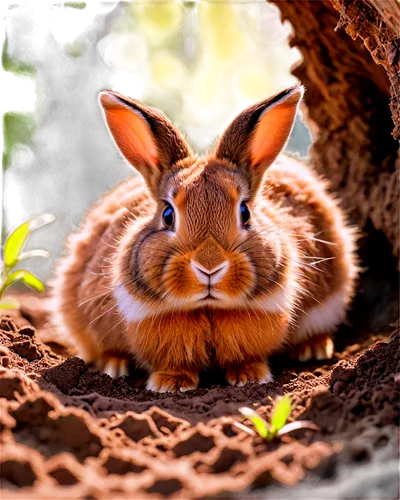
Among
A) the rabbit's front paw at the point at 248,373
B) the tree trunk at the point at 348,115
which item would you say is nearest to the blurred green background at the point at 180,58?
the tree trunk at the point at 348,115

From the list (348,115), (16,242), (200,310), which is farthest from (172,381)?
(348,115)

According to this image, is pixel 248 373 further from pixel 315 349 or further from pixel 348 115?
pixel 348 115

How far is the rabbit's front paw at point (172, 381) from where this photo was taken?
3.97 meters

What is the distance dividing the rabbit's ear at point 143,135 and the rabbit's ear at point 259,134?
0.30 metres

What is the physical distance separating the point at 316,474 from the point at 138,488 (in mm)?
525

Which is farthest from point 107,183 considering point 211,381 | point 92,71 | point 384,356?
point 384,356

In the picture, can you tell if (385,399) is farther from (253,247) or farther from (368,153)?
(368,153)

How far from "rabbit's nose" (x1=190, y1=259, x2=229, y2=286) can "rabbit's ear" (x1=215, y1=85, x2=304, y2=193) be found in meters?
0.99

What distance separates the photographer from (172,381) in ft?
13.2

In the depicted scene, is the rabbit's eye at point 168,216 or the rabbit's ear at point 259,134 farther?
the rabbit's ear at point 259,134

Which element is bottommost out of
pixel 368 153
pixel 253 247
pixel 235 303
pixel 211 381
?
pixel 211 381

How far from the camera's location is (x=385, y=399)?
272cm

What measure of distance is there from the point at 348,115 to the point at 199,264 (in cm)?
290

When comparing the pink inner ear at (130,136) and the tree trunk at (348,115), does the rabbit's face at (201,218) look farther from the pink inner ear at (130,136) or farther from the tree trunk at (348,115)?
the tree trunk at (348,115)
